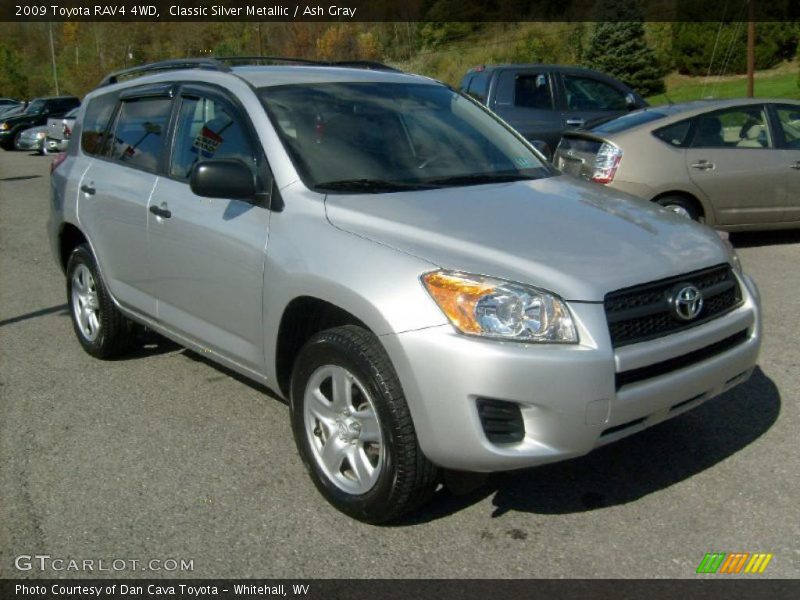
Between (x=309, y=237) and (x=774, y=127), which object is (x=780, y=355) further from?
(x=774, y=127)

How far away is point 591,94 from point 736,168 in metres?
4.18

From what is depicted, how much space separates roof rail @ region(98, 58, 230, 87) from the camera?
5071mm

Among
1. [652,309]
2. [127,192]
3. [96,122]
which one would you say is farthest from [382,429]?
[96,122]

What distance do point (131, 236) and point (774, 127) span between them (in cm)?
663

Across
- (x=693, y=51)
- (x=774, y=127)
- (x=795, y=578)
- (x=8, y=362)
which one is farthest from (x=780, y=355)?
(x=693, y=51)

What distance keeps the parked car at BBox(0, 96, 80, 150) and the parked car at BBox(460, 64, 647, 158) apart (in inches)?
891

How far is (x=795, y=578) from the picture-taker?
3203mm

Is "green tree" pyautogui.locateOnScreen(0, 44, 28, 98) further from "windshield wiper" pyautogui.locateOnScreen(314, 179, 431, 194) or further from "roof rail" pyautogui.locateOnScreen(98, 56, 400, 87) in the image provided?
"windshield wiper" pyautogui.locateOnScreen(314, 179, 431, 194)

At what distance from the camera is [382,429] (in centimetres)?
345

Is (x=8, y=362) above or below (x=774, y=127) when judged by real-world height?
below

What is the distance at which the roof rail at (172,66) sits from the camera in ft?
16.6

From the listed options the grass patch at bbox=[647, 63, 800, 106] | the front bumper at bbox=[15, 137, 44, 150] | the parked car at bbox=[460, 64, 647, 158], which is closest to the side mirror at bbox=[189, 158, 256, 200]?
the parked car at bbox=[460, 64, 647, 158]

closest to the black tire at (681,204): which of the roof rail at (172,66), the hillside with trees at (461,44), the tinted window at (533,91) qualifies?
the tinted window at (533,91)

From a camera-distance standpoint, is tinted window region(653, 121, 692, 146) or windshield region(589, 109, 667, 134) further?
windshield region(589, 109, 667, 134)
